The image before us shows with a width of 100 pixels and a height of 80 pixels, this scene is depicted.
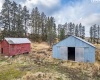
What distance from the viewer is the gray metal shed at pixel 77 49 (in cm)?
2139

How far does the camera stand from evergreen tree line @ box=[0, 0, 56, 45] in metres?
48.9

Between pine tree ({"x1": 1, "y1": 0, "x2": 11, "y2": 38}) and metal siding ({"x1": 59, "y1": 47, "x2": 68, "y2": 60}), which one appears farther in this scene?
pine tree ({"x1": 1, "y1": 0, "x2": 11, "y2": 38})

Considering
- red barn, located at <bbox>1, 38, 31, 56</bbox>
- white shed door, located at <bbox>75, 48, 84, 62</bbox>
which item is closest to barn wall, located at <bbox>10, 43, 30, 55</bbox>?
red barn, located at <bbox>1, 38, 31, 56</bbox>

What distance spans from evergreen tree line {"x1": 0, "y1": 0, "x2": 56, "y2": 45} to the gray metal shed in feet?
89.1

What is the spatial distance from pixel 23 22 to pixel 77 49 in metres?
40.0

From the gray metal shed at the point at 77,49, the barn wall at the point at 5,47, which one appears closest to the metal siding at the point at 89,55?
the gray metal shed at the point at 77,49

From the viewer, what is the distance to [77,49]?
2248cm

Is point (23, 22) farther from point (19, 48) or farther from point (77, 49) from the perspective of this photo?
point (77, 49)

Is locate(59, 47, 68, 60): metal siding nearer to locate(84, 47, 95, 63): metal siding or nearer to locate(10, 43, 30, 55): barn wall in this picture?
locate(84, 47, 95, 63): metal siding

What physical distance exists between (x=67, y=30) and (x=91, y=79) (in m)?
78.8

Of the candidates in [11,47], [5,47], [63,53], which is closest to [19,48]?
[11,47]

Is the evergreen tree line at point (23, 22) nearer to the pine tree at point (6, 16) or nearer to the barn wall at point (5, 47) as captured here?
the pine tree at point (6, 16)

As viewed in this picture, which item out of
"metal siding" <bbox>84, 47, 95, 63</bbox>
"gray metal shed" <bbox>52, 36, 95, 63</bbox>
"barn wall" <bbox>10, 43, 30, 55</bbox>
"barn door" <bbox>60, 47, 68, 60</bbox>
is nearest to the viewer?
"metal siding" <bbox>84, 47, 95, 63</bbox>

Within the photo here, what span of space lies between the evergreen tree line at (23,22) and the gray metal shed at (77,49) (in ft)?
89.1
